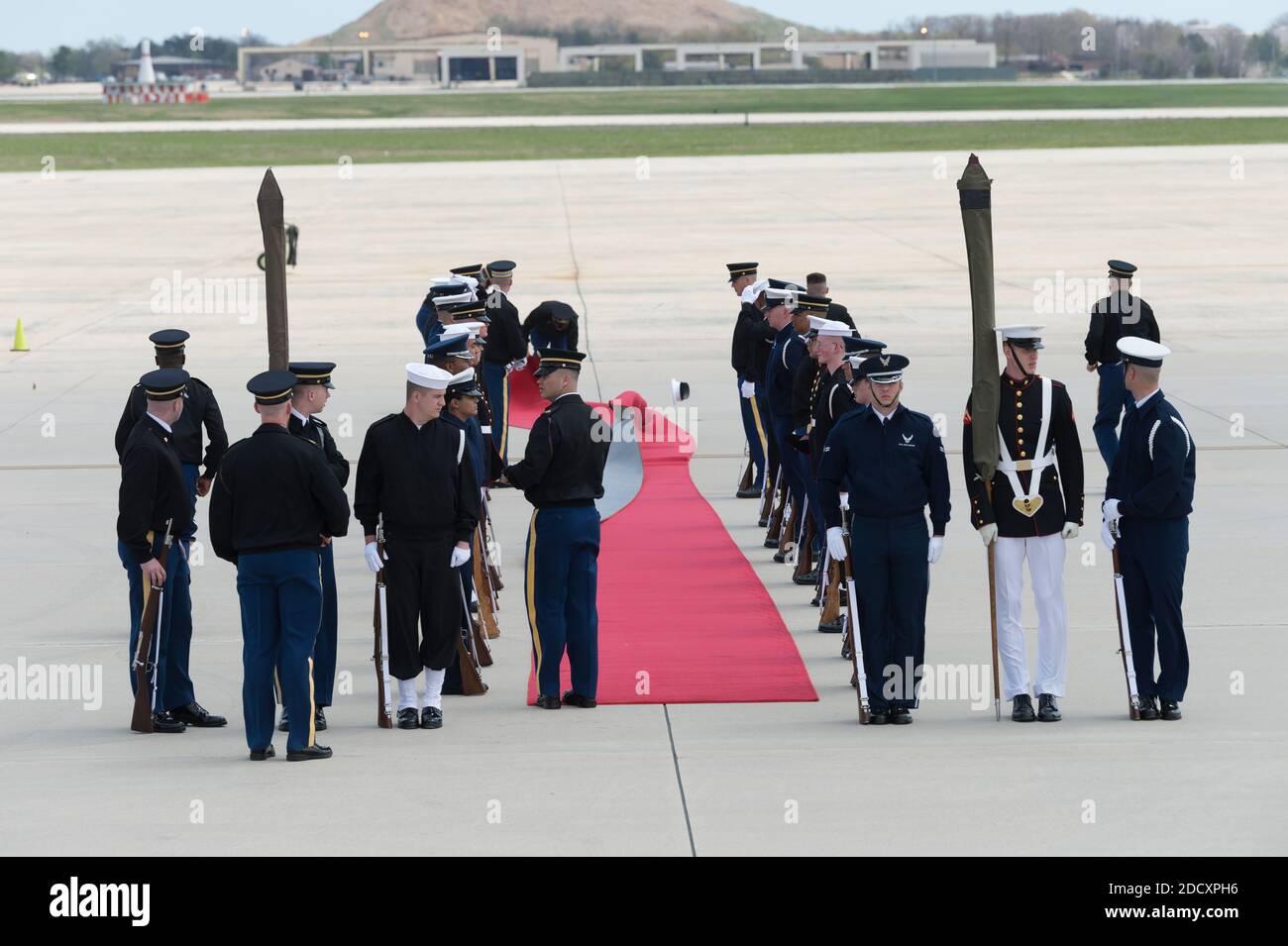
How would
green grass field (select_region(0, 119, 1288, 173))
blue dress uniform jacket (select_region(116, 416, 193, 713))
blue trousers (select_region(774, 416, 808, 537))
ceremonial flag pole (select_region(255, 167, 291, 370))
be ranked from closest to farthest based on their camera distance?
blue dress uniform jacket (select_region(116, 416, 193, 713)), ceremonial flag pole (select_region(255, 167, 291, 370)), blue trousers (select_region(774, 416, 808, 537)), green grass field (select_region(0, 119, 1288, 173))

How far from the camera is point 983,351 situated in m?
9.23

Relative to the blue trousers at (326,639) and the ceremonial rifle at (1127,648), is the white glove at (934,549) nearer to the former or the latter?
the ceremonial rifle at (1127,648)

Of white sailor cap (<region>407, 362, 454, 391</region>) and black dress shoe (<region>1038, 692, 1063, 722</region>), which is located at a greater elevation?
white sailor cap (<region>407, 362, 454, 391</region>)

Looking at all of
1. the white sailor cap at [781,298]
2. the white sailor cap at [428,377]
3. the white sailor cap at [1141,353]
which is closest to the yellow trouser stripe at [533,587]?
the white sailor cap at [428,377]

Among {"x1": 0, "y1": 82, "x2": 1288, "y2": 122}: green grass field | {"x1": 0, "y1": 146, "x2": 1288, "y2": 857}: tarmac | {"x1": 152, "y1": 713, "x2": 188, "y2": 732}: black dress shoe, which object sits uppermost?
{"x1": 0, "y1": 82, "x2": 1288, "y2": 122}: green grass field

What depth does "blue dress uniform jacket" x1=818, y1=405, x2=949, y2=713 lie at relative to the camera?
923 cm

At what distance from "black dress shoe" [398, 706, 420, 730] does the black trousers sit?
185 mm

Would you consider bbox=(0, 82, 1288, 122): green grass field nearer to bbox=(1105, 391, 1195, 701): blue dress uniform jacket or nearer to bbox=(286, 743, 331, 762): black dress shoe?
bbox=(1105, 391, 1195, 701): blue dress uniform jacket

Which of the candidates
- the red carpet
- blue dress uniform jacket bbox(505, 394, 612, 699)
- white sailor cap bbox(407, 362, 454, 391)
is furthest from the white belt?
white sailor cap bbox(407, 362, 454, 391)

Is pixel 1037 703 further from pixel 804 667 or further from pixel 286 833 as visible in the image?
pixel 286 833

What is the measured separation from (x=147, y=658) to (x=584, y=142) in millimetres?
69949

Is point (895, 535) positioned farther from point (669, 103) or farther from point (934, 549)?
point (669, 103)

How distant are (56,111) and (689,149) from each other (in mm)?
62238

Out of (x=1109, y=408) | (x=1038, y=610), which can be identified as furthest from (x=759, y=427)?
(x=1038, y=610)
